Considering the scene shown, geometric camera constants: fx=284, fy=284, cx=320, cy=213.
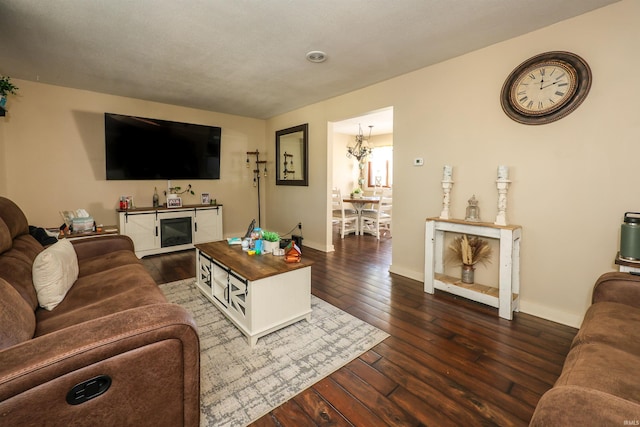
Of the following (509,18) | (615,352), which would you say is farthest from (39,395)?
(509,18)

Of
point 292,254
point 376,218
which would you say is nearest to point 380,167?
point 376,218

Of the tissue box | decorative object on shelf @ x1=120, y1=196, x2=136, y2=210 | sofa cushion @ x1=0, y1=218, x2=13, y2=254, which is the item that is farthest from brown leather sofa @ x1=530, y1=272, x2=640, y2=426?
decorative object on shelf @ x1=120, y1=196, x2=136, y2=210

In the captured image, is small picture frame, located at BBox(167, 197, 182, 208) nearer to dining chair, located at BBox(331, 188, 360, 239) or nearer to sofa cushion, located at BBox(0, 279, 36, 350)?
dining chair, located at BBox(331, 188, 360, 239)

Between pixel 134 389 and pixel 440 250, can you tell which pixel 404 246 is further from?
pixel 134 389

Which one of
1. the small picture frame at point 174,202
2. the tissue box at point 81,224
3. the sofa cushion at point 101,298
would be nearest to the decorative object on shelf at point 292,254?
the sofa cushion at point 101,298

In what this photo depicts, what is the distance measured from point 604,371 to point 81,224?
4.48 m

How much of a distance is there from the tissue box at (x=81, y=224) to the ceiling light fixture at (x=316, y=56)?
3163 millimetres

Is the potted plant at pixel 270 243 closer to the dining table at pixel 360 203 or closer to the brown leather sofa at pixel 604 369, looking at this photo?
the brown leather sofa at pixel 604 369

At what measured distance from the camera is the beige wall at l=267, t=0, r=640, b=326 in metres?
2.05

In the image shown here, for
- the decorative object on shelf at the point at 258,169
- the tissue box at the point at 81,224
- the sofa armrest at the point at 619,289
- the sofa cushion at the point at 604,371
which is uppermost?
the decorative object on shelf at the point at 258,169

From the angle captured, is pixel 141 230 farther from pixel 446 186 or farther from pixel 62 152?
pixel 446 186

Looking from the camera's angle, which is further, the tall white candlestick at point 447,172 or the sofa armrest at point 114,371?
the tall white candlestick at point 447,172

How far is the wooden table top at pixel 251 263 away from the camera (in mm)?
2025

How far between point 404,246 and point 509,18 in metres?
2.32
